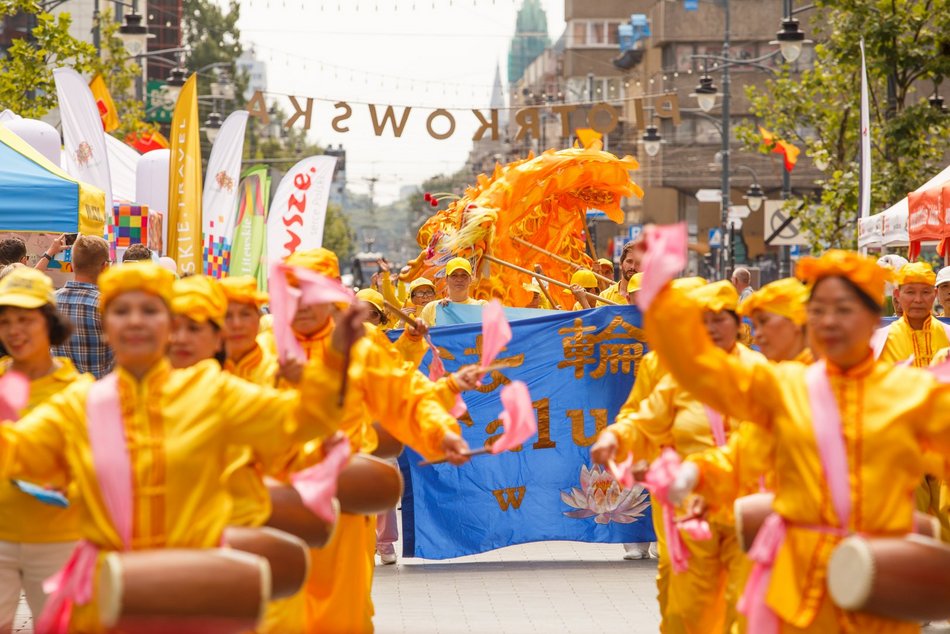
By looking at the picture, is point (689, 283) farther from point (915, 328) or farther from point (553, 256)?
point (553, 256)

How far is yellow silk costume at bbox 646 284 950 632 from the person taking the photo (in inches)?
192

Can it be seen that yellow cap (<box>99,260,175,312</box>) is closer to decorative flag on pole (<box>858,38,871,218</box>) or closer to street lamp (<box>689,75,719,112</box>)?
decorative flag on pole (<box>858,38,871,218</box>)

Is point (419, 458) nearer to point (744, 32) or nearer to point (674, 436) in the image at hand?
point (674, 436)

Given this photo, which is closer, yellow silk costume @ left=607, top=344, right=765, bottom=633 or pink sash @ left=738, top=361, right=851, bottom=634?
pink sash @ left=738, top=361, right=851, bottom=634

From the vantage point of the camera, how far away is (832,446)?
16.0 ft

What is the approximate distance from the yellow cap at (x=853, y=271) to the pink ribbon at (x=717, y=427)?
1740 millimetres

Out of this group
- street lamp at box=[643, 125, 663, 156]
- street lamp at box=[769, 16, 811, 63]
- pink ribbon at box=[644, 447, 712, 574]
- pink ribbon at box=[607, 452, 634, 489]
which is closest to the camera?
pink ribbon at box=[644, 447, 712, 574]

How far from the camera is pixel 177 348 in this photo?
590cm

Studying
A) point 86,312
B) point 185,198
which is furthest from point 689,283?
point 185,198

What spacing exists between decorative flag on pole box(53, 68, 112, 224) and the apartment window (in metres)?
71.6

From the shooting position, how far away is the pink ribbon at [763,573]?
16.8ft

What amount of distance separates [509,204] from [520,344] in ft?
17.8

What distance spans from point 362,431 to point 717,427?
4.68ft

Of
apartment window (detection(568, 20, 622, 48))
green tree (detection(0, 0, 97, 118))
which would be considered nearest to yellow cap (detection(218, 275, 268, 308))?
green tree (detection(0, 0, 97, 118))
